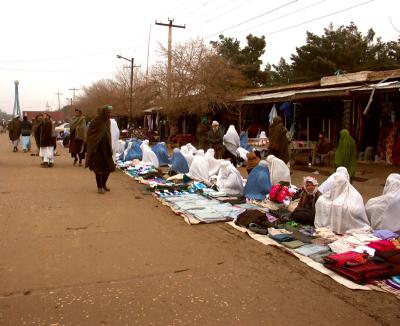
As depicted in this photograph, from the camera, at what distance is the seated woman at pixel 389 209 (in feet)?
19.2

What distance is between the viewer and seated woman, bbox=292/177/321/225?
6.48 m

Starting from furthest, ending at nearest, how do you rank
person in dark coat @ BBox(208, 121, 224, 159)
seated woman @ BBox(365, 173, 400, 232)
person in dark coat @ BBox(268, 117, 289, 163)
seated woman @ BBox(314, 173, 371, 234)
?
person in dark coat @ BBox(208, 121, 224, 159) → person in dark coat @ BBox(268, 117, 289, 163) → seated woman @ BBox(314, 173, 371, 234) → seated woman @ BBox(365, 173, 400, 232)

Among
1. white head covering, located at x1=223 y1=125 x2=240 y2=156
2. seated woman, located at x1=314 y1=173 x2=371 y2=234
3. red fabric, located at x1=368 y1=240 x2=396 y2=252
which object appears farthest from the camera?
white head covering, located at x1=223 y1=125 x2=240 y2=156

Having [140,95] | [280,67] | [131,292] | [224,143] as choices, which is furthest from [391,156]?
[280,67]

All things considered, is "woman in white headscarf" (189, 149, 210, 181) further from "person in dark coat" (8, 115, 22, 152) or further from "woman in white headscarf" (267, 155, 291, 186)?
"person in dark coat" (8, 115, 22, 152)

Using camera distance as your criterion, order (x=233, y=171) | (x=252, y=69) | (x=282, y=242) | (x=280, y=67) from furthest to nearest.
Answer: (x=280, y=67) < (x=252, y=69) < (x=233, y=171) < (x=282, y=242)

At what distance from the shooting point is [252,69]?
34250 mm

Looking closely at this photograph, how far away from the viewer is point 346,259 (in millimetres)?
4562

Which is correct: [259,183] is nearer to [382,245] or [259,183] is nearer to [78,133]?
[382,245]

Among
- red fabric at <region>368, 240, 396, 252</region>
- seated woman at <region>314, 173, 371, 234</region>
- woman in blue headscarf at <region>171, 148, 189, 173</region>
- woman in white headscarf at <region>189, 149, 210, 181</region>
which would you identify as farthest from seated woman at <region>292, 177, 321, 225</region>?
woman in blue headscarf at <region>171, 148, 189, 173</region>

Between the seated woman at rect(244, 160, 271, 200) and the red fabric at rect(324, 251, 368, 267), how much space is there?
3631 millimetres

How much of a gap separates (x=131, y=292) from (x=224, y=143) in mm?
9720

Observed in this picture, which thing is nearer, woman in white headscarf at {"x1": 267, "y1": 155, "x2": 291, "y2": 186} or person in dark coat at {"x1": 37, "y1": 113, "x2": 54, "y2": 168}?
woman in white headscarf at {"x1": 267, "y1": 155, "x2": 291, "y2": 186}

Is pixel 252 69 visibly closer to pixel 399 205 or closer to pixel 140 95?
pixel 140 95
